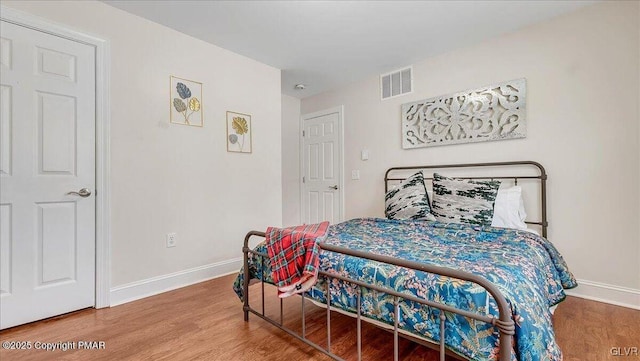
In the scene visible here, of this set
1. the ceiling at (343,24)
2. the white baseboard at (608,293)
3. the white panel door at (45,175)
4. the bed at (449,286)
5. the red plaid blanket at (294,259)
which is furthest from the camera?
the ceiling at (343,24)

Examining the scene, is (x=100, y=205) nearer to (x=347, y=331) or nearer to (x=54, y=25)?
(x=54, y=25)

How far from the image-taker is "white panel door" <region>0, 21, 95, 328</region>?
74.6 inches

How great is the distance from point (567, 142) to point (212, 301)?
10.2 feet

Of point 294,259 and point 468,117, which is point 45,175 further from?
point 468,117

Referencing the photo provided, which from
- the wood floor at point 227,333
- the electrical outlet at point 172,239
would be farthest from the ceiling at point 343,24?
the wood floor at point 227,333

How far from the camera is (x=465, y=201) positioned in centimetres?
243

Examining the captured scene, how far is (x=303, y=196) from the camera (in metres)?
4.59

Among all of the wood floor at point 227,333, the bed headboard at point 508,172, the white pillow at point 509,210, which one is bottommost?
the wood floor at point 227,333

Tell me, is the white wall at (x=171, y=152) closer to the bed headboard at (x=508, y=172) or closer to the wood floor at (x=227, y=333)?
the wood floor at (x=227, y=333)

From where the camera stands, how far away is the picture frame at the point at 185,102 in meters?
2.65

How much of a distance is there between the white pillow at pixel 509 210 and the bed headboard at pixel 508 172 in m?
0.16

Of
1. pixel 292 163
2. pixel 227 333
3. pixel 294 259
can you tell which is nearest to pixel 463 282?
pixel 294 259

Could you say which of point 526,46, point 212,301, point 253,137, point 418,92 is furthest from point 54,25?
point 526,46

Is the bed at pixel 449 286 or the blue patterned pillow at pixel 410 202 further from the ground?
the blue patterned pillow at pixel 410 202
